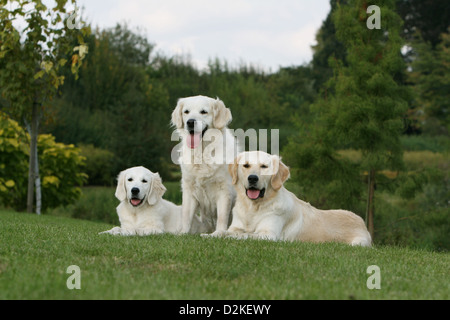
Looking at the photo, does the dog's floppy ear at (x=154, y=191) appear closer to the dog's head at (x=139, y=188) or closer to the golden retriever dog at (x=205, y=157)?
the dog's head at (x=139, y=188)

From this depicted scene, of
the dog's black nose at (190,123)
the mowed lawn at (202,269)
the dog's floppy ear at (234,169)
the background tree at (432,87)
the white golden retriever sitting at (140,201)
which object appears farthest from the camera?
the background tree at (432,87)

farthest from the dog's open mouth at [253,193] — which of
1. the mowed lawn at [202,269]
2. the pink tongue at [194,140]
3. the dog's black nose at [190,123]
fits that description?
the dog's black nose at [190,123]

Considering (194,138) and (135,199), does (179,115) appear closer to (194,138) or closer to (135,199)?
(194,138)

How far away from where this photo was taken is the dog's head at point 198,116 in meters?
7.07

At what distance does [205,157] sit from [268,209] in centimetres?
105

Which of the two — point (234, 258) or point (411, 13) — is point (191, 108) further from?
point (411, 13)

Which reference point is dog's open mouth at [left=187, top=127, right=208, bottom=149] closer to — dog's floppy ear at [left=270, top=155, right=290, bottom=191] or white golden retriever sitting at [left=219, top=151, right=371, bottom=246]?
white golden retriever sitting at [left=219, top=151, right=371, bottom=246]

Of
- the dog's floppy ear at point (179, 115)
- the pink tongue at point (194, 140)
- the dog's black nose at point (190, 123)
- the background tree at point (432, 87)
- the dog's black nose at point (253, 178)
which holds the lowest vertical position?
the dog's black nose at point (253, 178)

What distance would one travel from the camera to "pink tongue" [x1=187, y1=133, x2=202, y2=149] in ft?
23.5

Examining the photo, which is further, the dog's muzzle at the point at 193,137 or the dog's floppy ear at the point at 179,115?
the dog's floppy ear at the point at 179,115

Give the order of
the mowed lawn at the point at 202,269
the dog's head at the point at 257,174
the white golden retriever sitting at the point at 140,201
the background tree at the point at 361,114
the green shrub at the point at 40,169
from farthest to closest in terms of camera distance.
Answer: the green shrub at the point at 40,169 → the background tree at the point at 361,114 → the white golden retriever sitting at the point at 140,201 → the dog's head at the point at 257,174 → the mowed lawn at the point at 202,269

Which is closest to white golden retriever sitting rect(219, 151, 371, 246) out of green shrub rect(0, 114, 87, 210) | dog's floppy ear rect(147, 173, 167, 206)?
dog's floppy ear rect(147, 173, 167, 206)

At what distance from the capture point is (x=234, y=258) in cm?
503

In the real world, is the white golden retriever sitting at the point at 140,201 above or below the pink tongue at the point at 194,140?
below
